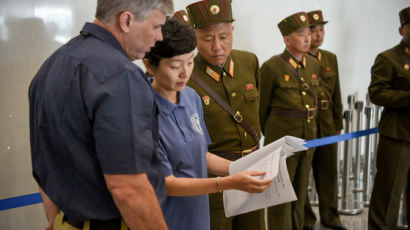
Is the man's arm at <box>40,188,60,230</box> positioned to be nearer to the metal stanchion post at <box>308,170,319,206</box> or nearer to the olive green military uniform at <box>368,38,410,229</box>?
the olive green military uniform at <box>368,38,410,229</box>

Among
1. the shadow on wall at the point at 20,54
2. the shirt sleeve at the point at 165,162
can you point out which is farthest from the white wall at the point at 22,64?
the shirt sleeve at the point at 165,162

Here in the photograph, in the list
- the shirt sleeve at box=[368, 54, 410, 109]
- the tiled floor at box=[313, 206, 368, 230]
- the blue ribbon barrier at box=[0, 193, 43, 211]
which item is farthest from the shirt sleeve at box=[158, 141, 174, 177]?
the tiled floor at box=[313, 206, 368, 230]

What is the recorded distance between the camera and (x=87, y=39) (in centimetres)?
117

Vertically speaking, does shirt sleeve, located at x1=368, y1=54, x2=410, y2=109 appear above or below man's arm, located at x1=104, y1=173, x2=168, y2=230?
below

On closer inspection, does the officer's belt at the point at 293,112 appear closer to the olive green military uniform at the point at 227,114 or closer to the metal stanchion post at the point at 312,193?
the olive green military uniform at the point at 227,114

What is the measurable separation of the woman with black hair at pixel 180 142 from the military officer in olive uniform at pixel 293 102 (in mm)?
1818

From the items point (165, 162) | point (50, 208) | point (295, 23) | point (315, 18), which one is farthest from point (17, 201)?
point (315, 18)

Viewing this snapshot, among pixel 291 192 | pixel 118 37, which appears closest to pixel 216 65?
pixel 291 192

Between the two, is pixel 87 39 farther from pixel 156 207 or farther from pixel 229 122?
pixel 229 122

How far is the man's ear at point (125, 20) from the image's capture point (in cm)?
116

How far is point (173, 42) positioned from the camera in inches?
60.5

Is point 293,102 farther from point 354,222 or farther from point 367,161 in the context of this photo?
point 367,161

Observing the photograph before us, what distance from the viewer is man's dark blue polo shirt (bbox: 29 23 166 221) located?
1.07 meters

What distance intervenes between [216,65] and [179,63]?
35.1 inches
